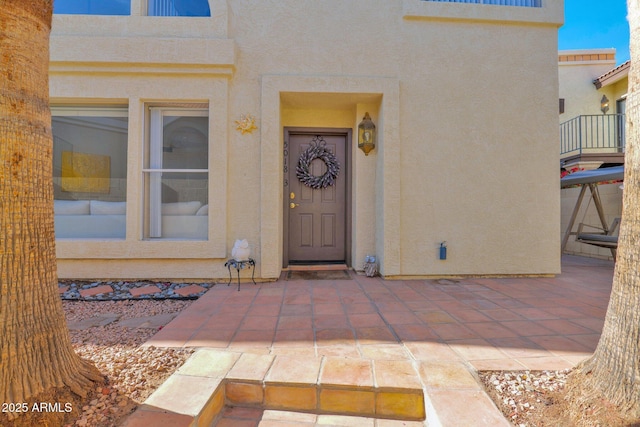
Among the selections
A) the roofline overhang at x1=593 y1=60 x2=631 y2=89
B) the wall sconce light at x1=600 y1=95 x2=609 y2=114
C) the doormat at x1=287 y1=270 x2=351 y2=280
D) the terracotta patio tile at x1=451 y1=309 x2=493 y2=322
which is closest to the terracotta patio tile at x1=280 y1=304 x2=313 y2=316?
the doormat at x1=287 y1=270 x2=351 y2=280

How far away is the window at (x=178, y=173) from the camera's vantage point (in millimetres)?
3906

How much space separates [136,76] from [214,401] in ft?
12.8

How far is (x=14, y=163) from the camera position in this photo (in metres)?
1.18

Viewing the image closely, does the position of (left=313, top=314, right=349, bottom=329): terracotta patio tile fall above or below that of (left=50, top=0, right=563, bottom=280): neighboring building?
below

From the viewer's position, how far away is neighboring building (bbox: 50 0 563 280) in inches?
145

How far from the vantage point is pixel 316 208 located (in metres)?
4.63

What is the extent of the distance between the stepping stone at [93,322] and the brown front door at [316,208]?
239cm

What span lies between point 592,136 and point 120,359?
36.4ft

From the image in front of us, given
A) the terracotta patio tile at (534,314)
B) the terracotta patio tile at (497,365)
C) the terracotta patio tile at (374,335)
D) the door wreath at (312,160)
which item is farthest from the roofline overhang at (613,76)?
the terracotta patio tile at (374,335)

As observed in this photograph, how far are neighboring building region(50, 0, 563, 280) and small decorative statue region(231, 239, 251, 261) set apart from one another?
23 centimetres

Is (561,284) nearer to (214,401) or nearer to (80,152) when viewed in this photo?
(214,401)

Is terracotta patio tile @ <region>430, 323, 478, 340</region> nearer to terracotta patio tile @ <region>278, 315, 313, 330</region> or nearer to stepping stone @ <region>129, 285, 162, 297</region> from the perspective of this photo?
terracotta patio tile @ <region>278, 315, 313, 330</region>

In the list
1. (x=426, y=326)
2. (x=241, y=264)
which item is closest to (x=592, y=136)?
(x=426, y=326)

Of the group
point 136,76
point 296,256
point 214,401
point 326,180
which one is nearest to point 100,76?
point 136,76
